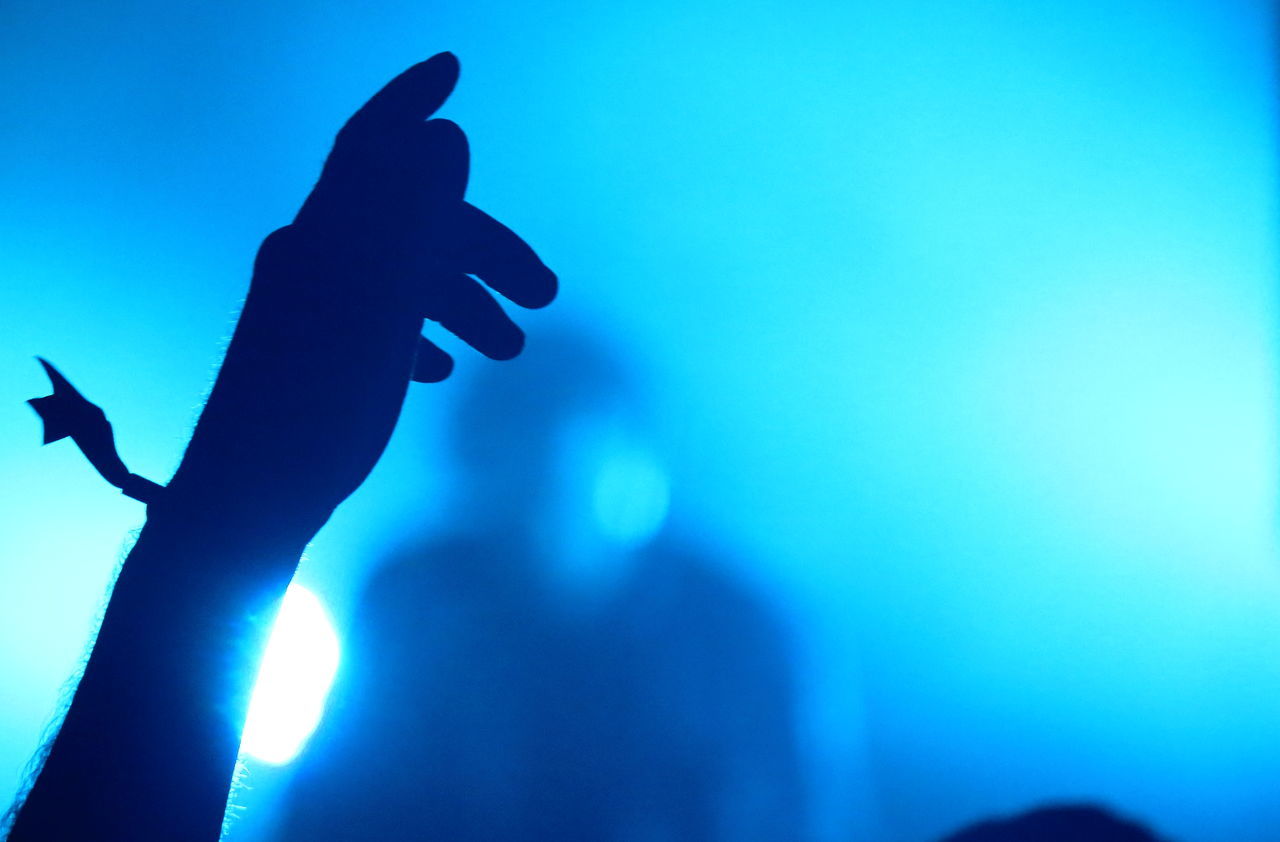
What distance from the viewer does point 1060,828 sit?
0.80 meters

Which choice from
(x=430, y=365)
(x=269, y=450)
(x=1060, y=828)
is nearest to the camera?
(x=269, y=450)

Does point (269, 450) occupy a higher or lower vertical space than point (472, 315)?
lower

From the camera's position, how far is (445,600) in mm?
951

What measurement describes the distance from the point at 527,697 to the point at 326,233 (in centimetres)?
69

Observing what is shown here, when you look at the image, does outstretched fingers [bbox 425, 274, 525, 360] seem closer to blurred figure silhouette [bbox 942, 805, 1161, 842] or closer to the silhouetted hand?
the silhouetted hand

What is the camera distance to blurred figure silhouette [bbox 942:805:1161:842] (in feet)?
2.61

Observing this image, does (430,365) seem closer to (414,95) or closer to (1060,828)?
(414,95)

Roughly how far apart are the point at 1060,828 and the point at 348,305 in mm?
919

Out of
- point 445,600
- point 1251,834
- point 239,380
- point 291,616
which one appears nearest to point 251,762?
point 291,616

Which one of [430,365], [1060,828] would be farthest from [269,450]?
[1060,828]

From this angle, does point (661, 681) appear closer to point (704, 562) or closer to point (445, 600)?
point (704, 562)

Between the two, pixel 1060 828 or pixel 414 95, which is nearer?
pixel 414 95

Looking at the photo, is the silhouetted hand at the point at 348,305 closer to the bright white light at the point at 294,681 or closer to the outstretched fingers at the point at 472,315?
the outstretched fingers at the point at 472,315

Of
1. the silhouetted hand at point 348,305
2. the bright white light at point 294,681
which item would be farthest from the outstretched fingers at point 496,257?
the bright white light at point 294,681
